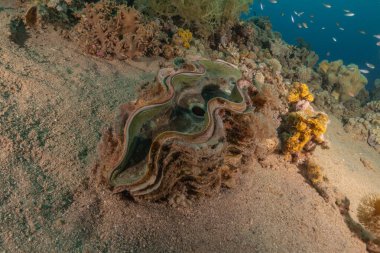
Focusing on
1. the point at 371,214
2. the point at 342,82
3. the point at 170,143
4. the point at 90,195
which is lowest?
the point at 342,82

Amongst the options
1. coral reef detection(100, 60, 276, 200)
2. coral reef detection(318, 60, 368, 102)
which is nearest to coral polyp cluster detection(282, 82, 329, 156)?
coral reef detection(100, 60, 276, 200)

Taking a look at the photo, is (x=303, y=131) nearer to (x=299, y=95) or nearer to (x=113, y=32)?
(x=299, y=95)

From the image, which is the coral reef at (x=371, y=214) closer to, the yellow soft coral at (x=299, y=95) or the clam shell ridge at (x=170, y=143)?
the yellow soft coral at (x=299, y=95)

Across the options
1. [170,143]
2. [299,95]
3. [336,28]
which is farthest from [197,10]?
[336,28]

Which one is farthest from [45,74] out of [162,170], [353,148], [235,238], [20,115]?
[353,148]

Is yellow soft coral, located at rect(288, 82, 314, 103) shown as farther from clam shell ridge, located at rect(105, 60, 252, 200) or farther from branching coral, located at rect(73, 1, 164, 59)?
branching coral, located at rect(73, 1, 164, 59)

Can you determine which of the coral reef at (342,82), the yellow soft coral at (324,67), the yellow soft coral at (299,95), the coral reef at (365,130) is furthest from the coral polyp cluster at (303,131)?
the yellow soft coral at (324,67)
